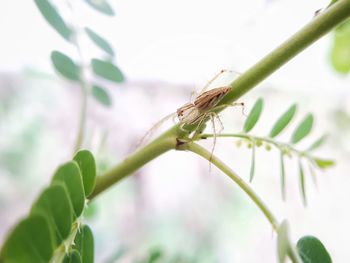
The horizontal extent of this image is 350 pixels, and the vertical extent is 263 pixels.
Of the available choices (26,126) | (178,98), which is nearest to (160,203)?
(178,98)

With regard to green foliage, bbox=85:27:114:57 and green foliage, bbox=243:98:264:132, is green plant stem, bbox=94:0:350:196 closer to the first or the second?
green foliage, bbox=243:98:264:132

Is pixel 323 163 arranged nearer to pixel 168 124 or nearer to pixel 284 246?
→ pixel 284 246

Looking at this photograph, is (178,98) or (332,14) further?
(178,98)

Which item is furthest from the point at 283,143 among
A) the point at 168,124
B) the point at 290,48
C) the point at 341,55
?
the point at 168,124

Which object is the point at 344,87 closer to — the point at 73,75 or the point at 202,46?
the point at 202,46

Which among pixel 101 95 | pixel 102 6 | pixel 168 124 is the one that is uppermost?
pixel 102 6

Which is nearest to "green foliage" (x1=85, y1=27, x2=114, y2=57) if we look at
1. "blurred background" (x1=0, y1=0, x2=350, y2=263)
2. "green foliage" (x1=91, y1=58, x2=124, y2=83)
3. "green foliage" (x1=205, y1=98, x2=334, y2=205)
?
"green foliage" (x1=91, y1=58, x2=124, y2=83)

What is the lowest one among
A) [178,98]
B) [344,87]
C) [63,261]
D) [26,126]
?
[26,126]

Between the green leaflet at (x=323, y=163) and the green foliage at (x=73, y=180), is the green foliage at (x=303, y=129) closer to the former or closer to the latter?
the green leaflet at (x=323, y=163)
